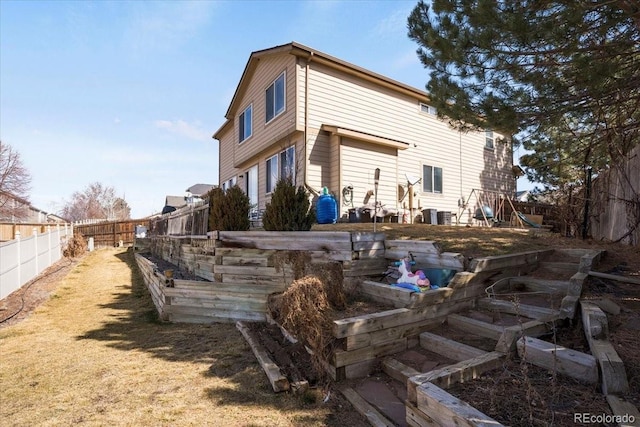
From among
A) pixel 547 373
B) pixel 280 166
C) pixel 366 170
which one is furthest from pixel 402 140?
pixel 547 373

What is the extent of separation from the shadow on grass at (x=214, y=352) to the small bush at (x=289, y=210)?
5.71 feet

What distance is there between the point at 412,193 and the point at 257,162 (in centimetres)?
597

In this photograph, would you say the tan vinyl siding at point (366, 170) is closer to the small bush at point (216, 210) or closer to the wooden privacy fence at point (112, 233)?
the small bush at point (216, 210)

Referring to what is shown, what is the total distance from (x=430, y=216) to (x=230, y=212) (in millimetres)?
7515

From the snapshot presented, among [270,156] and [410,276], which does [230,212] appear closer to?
[410,276]

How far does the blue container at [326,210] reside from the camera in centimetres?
891

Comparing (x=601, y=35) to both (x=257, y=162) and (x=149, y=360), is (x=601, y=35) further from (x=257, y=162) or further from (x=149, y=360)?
(x=257, y=162)

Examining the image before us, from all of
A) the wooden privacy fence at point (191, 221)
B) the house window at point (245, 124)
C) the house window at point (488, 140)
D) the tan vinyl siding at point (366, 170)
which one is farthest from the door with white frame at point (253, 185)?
the house window at point (488, 140)

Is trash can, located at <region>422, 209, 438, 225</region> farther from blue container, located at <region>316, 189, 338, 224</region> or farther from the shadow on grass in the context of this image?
the shadow on grass

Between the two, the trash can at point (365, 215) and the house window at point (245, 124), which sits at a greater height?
the house window at point (245, 124)

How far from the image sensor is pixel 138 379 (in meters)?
3.26

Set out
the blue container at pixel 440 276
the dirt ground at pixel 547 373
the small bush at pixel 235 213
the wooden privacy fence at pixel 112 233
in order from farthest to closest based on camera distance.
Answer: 1. the wooden privacy fence at pixel 112 233
2. the small bush at pixel 235 213
3. the blue container at pixel 440 276
4. the dirt ground at pixel 547 373

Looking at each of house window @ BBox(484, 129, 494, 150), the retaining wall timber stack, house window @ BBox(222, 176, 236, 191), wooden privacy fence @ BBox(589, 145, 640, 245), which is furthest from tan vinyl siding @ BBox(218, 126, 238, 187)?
wooden privacy fence @ BBox(589, 145, 640, 245)

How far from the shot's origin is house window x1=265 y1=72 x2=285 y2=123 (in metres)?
10.5
